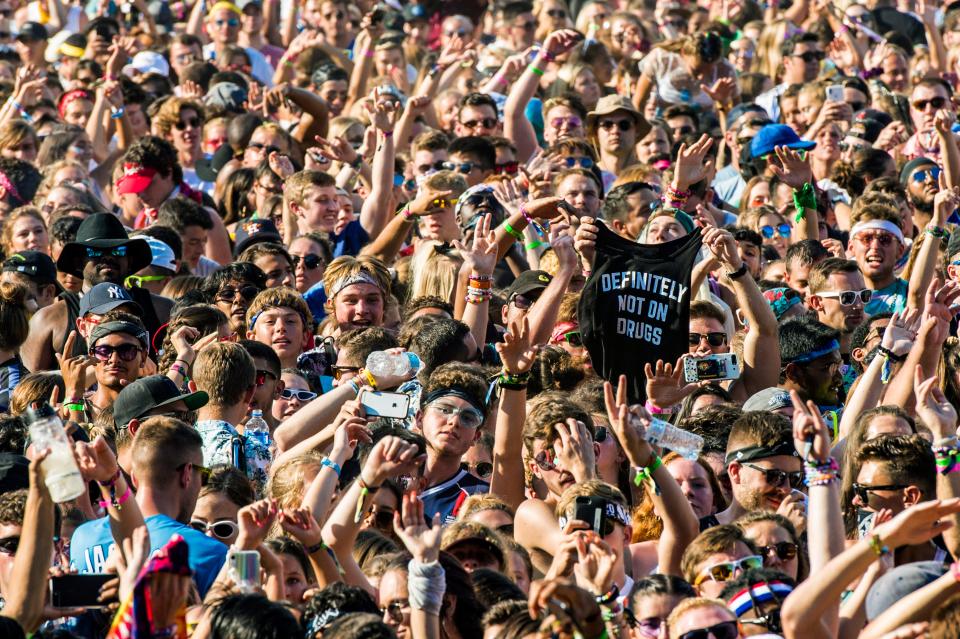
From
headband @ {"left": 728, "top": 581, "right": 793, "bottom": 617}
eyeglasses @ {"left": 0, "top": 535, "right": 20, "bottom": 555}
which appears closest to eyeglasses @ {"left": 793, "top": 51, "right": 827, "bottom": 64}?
headband @ {"left": 728, "top": 581, "right": 793, "bottom": 617}

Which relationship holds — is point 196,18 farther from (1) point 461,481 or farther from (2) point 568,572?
(2) point 568,572

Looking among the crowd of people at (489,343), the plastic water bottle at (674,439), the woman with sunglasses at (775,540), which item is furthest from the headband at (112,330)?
the woman with sunglasses at (775,540)

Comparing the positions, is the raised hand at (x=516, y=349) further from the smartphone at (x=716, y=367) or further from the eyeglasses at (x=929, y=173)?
the eyeglasses at (x=929, y=173)

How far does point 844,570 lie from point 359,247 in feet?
19.0

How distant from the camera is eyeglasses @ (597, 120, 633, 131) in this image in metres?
12.2

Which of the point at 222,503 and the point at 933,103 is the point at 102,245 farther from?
the point at 933,103

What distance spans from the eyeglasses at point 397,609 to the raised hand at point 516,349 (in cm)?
199

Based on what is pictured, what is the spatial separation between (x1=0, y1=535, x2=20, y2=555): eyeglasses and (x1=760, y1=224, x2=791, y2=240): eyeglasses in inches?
229

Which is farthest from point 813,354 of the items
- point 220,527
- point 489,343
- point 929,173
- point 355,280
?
point 220,527

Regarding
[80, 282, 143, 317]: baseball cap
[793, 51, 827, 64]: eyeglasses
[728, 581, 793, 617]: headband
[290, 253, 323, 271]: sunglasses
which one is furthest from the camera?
[793, 51, 827, 64]: eyeglasses

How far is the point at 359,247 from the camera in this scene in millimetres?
10859

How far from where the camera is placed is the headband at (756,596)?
5.85m

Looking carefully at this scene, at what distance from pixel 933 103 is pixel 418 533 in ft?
26.7

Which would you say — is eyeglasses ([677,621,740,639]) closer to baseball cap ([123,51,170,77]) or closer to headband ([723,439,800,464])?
headband ([723,439,800,464])
